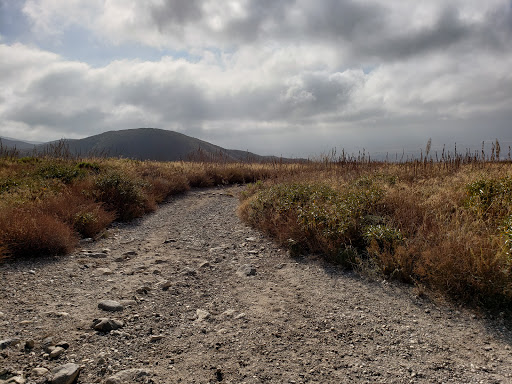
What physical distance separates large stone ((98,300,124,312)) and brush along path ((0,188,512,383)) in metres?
0.01

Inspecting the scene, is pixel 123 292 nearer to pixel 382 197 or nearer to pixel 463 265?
pixel 463 265

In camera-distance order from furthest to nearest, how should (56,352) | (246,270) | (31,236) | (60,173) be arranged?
(60,173) < (31,236) < (246,270) < (56,352)

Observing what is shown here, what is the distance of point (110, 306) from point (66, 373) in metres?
1.49

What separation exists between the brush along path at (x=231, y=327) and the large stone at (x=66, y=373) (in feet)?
0.26

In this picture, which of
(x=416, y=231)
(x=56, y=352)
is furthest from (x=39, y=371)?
(x=416, y=231)

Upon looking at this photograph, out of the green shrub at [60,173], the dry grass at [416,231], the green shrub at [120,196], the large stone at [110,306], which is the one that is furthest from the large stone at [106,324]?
the green shrub at [60,173]

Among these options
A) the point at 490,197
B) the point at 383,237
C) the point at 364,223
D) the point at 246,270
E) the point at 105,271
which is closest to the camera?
the point at 383,237

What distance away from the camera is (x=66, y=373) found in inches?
114

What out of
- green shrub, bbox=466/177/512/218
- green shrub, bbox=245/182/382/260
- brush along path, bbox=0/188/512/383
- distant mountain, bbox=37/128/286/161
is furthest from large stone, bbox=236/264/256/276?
distant mountain, bbox=37/128/286/161

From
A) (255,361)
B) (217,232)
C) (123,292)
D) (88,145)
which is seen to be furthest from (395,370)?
(88,145)

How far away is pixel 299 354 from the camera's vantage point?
11.1 ft

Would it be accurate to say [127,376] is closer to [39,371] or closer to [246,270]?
[39,371]

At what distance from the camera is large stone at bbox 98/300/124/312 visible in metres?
4.35

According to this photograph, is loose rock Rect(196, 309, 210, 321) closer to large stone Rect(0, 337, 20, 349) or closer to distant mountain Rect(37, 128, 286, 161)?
large stone Rect(0, 337, 20, 349)
